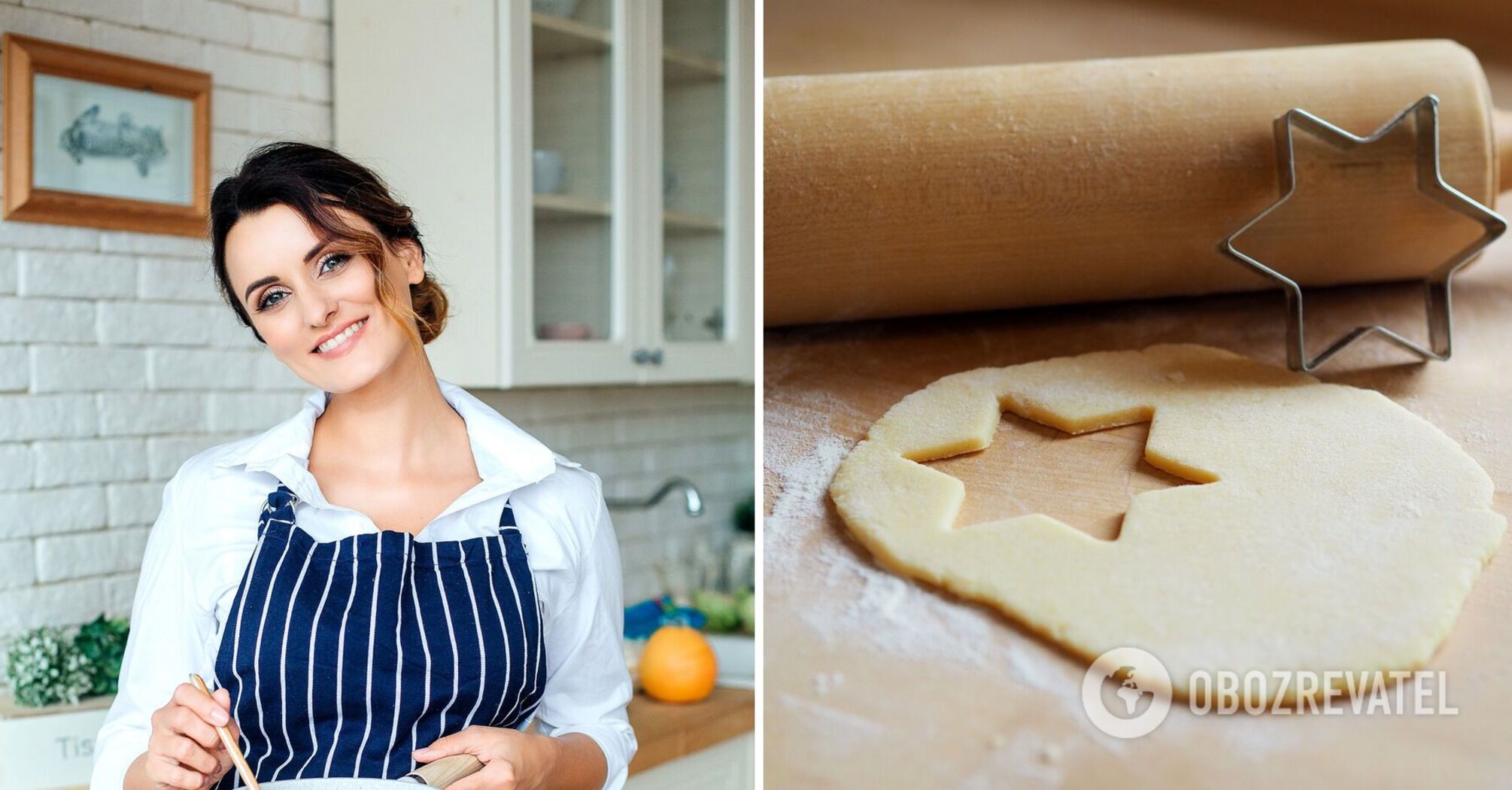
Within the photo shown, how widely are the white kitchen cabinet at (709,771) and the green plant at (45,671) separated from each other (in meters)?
0.65

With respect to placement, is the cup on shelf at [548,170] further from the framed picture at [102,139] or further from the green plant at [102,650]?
the green plant at [102,650]

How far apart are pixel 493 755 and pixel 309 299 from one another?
13.2 inches

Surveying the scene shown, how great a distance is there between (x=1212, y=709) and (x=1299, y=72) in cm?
48

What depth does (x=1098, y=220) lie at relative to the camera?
2.18 feet

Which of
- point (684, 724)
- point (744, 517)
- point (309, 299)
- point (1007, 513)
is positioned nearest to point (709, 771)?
point (684, 724)

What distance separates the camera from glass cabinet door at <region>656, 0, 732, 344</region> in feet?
5.33

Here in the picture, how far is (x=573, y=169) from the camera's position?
1.49 meters

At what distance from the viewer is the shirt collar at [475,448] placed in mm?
755

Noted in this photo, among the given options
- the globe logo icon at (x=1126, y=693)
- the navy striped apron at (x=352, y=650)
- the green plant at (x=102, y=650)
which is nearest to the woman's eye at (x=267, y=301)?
the navy striped apron at (x=352, y=650)

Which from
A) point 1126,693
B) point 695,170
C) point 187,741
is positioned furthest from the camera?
point 695,170

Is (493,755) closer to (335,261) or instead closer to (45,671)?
(335,261)

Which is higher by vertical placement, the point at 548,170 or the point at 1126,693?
the point at 548,170

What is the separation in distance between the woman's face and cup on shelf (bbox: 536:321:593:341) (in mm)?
708

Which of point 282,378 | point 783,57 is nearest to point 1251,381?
point 783,57
